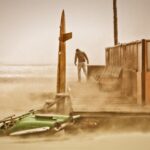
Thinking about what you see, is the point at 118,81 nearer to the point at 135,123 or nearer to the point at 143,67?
the point at 143,67

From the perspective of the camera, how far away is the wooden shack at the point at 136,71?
392cm

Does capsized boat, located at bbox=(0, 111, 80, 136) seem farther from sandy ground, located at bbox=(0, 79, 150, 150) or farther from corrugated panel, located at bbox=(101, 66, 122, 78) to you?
corrugated panel, located at bbox=(101, 66, 122, 78)

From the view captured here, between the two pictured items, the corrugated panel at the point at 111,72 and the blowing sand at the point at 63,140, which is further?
the corrugated panel at the point at 111,72

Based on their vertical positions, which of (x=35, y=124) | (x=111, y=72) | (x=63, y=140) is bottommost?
(x=63, y=140)

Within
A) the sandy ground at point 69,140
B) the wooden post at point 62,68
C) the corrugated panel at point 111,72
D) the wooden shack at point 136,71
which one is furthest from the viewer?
the corrugated panel at point 111,72

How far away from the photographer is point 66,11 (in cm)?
356

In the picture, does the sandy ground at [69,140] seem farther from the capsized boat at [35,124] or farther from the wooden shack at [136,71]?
the wooden shack at [136,71]

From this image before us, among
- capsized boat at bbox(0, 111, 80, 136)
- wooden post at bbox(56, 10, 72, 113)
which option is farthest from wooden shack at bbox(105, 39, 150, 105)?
capsized boat at bbox(0, 111, 80, 136)

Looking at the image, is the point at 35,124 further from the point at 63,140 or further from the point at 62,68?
the point at 62,68

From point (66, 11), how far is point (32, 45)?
0.39m

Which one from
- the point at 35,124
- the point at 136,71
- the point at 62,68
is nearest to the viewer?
the point at 35,124

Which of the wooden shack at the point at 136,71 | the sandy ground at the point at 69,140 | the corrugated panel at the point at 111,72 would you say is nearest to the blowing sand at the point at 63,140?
the sandy ground at the point at 69,140

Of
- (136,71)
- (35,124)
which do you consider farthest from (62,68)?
(136,71)

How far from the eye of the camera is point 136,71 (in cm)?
428
